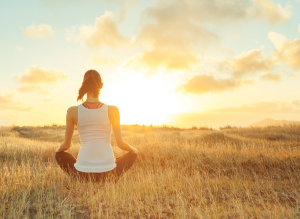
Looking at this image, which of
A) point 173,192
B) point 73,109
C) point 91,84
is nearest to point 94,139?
point 73,109

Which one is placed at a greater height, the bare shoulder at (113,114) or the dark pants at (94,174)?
the bare shoulder at (113,114)

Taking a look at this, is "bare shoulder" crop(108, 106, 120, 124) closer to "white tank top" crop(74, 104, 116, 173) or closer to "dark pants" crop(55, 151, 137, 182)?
"white tank top" crop(74, 104, 116, 173)

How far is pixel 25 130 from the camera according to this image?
24562 mm

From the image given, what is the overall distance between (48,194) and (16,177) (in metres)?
1.20

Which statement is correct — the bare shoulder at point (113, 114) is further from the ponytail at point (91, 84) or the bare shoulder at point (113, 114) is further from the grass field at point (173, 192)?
the grass field at point (173, 192)

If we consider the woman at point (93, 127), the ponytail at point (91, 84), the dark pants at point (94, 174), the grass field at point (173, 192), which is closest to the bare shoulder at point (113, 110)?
the woman at point (93, 127)

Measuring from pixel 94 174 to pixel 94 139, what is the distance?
0.72m

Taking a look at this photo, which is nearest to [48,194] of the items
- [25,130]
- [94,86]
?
[94,86]

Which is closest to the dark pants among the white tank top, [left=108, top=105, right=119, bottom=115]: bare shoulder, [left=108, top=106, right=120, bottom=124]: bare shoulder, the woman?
Answer: the woman

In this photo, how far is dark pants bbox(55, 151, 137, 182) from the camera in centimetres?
397

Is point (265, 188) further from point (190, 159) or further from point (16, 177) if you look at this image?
point (16, 177)

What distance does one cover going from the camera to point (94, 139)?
375 cm

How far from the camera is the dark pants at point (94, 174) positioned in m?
3.97

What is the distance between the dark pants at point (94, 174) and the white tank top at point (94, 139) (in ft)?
0.56
